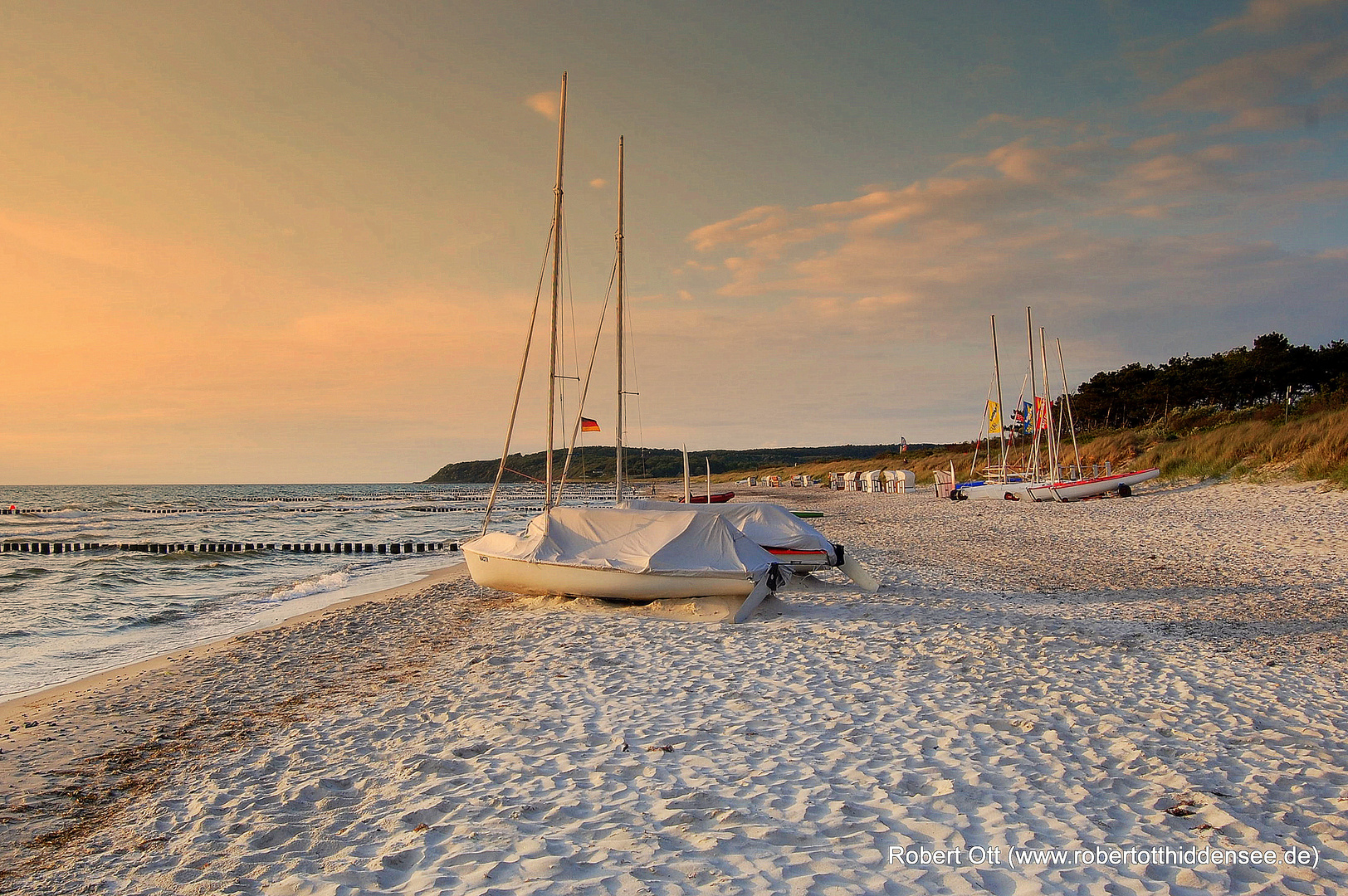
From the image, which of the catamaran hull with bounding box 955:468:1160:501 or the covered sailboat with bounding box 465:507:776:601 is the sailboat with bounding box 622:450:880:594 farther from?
the catamaran hull with bounding box 955:468:1160:501

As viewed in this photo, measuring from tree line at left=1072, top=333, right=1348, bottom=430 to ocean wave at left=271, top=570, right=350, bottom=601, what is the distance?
49485 millimetres

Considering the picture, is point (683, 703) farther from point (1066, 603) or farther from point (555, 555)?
point (1066, 603)

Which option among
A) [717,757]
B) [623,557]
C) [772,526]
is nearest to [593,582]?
[623,557]

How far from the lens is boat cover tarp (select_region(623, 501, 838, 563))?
1302 centimetres

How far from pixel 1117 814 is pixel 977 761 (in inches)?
38.3

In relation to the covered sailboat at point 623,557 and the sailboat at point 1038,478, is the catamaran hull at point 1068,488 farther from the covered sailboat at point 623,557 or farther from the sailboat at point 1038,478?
the covered sailboat at point 623,557

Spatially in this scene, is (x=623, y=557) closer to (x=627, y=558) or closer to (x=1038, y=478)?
(x=627, y=558)

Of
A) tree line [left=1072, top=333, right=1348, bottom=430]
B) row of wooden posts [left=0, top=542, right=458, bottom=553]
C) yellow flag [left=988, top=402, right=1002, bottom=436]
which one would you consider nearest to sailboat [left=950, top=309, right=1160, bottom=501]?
yellow flag [left=988, top=402, right=1002, bottom=436]

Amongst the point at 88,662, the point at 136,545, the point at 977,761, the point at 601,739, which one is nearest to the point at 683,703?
the point at 601,739

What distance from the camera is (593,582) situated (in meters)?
11.9

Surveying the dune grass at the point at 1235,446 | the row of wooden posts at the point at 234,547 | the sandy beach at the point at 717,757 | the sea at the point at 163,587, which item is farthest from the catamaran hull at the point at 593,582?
the dune grass at the point at 1235,446

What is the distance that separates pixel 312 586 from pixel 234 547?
13.9 meters

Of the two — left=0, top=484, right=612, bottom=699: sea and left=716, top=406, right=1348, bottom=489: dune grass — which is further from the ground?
left=716, top=406, right=1348, bottom=489: dune grass

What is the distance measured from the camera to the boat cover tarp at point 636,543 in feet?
37.5
